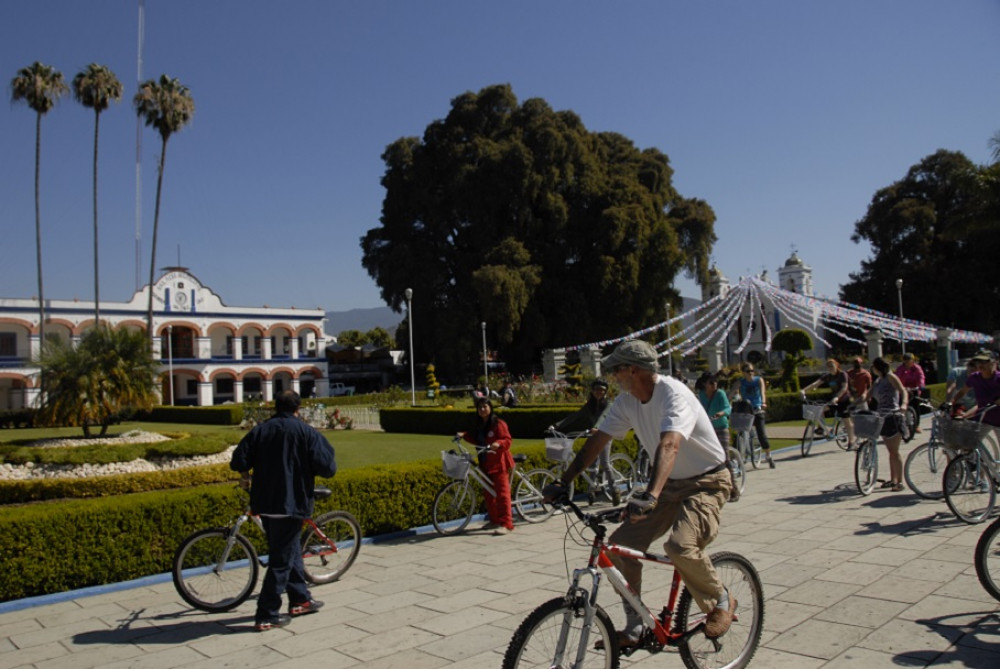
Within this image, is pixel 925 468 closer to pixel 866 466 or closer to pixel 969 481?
pixel 866 466

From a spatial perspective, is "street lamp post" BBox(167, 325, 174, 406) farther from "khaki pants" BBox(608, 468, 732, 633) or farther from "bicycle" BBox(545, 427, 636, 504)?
"khaki pants" BBox(608, 468, 732, 633)

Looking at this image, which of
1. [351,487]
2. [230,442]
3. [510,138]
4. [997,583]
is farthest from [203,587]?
[510,138]

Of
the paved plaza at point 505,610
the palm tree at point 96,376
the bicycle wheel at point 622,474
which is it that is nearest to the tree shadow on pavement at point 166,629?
the paved plaza at point 505,610

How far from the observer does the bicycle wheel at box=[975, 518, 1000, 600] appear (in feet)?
15.6

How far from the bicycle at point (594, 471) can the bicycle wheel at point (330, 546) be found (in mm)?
2684

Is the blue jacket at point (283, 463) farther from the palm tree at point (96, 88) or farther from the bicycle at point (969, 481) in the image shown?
the palm tree at point (96, 88)

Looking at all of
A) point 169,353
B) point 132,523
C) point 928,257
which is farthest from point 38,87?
point 928,257

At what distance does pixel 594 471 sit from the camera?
32.0ft

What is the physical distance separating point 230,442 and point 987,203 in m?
25.2

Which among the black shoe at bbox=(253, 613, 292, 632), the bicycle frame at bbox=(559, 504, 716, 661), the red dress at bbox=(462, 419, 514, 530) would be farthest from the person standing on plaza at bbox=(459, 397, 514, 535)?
the bicycle frame at bbox=(559, 504, 716, 661)

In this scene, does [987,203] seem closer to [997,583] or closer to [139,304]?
[997,583]

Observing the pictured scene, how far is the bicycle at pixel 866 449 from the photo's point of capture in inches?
350

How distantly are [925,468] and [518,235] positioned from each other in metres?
36.1

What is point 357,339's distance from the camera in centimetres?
8831
